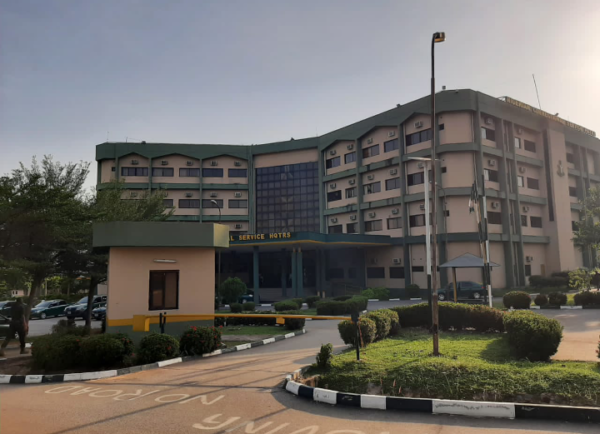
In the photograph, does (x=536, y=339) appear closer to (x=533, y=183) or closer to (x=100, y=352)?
(x=100, y=352)

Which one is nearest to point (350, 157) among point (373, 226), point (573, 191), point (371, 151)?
point (371, 151)

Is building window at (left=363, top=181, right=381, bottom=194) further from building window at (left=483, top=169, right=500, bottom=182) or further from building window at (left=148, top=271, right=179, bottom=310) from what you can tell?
building window at (left=148, top=271, right=179, bottom=310)

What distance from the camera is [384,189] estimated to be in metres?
43.5

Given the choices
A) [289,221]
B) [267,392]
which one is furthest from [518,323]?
[289,221]

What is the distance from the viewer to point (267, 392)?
8.64 m

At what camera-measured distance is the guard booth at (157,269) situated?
1439 centimetres

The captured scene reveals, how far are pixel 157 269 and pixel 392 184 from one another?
31914 millimetres

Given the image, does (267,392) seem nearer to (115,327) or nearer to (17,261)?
(115,327)

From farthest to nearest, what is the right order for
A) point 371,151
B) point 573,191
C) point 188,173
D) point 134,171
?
1. point 188,173
2. point 134,171
3. point 573,191
4. point 371,151

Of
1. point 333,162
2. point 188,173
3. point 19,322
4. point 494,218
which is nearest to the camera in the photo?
point 19,322

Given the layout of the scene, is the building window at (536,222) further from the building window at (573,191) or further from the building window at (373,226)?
the building window at (373,226)

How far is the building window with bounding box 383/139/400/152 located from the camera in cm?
4253

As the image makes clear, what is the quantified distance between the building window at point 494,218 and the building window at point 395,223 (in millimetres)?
8175

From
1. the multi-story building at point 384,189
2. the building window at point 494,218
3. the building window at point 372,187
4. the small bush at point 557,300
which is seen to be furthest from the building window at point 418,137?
the small bush at point 557,300
